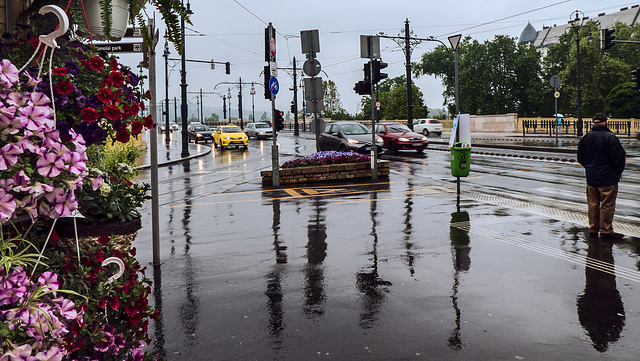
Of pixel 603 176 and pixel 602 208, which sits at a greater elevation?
pixel 603 176

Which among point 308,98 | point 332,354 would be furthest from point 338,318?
point 308,98

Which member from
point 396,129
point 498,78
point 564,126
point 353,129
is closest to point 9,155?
point 353,129

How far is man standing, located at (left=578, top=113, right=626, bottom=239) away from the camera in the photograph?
25.8 feet

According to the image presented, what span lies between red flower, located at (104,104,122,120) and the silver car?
5301cm

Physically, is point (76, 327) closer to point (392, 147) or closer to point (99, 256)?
point (99, 256)

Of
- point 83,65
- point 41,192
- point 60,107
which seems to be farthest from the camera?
point 83,65

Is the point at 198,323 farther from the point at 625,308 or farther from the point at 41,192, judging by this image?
the point at 625,308

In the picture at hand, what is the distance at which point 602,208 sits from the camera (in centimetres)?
789

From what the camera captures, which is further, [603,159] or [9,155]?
[603,159]

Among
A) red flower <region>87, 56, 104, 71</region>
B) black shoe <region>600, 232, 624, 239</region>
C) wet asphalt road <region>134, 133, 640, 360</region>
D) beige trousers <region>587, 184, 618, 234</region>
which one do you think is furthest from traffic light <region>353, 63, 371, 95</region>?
red flower <region>87, 56, 104, 71</region>

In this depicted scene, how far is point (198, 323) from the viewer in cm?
479

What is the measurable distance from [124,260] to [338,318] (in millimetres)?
2387

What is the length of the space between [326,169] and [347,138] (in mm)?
9696

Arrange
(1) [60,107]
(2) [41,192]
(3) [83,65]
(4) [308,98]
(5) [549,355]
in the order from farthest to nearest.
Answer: (4) [308,98] → (5) [549,355] → (3) [83,65] → (1) [60,107] → (2) [41,192]
